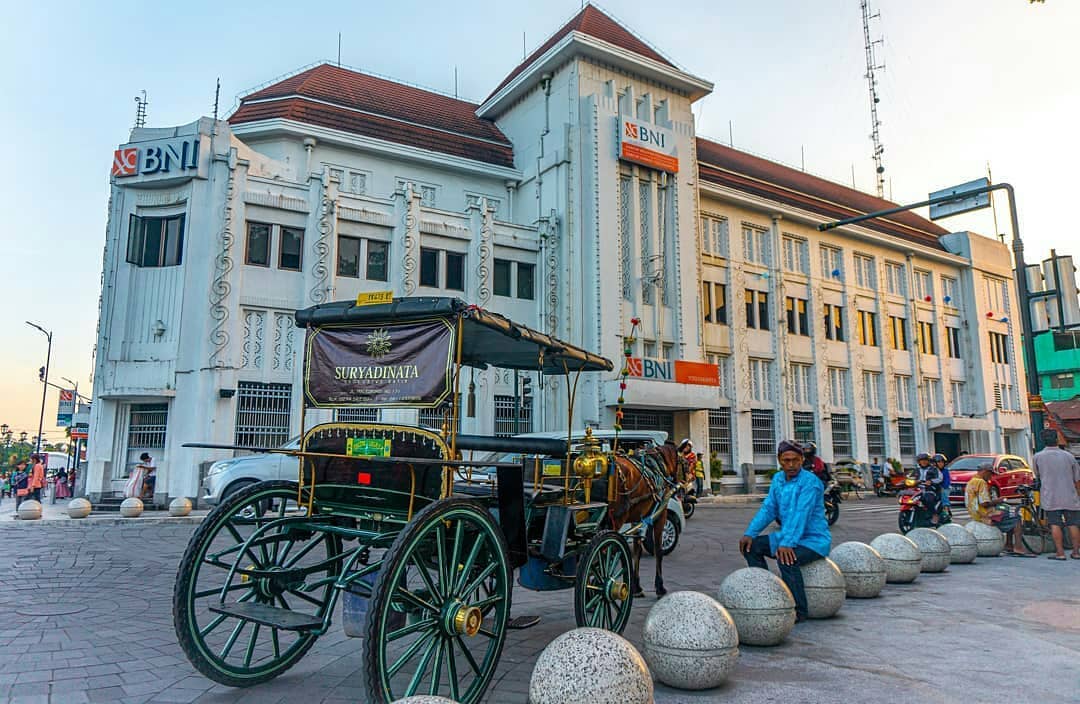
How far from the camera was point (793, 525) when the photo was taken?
6234mm

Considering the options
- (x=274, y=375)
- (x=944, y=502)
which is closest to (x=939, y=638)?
(x=944, y=502)

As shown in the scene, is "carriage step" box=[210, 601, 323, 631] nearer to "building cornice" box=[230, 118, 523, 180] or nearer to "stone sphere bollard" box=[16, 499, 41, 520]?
"stone sphere bollard" box=[16, 499, 41, 520]

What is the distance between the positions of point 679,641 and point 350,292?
19.0m

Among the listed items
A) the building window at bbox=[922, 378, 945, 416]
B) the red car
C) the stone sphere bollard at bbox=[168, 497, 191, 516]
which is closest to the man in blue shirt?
the stone sphere bollard at bbox=[168, 497, 191, 516]

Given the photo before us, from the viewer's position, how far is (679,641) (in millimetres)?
4719

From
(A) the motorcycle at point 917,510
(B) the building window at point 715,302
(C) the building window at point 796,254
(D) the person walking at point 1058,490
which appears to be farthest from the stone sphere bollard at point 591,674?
(C) the building window at point 796,254

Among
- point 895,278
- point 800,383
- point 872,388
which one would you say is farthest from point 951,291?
point 800,383

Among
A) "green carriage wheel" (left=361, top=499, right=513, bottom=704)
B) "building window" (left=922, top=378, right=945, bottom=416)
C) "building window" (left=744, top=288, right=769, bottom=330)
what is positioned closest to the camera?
"green carriage wheel" (left=361, top=499, right=513, bottom=704)

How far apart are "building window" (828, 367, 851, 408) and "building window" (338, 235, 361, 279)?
904 inches

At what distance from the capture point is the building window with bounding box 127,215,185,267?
20.6 metres

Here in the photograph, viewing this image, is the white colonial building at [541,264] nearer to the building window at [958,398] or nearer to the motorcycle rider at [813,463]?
the building window at [958,398]

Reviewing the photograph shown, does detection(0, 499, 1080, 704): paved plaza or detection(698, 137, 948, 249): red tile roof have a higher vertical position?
detection(698, 137, 948, 249): red tile roof

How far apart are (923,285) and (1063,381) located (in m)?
26.9

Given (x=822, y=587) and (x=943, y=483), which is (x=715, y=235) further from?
(x=822, y=587)
